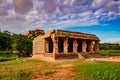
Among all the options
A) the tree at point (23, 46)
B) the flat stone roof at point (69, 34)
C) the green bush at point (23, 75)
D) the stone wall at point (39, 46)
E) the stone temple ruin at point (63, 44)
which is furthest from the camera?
the tree at point (23, 46)

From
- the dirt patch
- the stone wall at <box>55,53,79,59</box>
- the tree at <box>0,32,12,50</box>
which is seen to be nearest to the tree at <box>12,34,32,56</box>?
the tree at <box>0,32,12,50</box>

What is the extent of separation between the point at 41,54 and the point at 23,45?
19349mm

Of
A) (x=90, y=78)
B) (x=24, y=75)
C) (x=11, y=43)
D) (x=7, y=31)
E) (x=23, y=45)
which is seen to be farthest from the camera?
(x=7, y=31)

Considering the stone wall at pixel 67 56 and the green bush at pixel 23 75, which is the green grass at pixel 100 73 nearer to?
the green bush at pixel 23 75

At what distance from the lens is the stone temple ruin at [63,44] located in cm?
2611

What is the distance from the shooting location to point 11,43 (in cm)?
5262

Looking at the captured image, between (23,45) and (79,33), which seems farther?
(23,45)

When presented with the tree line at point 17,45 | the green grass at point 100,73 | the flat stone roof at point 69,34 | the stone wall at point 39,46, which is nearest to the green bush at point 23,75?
the green grass at point 100,73

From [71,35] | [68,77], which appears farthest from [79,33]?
[68,77]

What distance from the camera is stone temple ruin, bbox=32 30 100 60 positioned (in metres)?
26.1

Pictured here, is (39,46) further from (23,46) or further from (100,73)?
(100,73)

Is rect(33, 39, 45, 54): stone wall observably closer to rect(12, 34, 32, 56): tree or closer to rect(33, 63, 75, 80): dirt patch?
rect(33, 63, 75, 80): dirt patch

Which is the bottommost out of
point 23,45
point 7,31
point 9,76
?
point 9,76

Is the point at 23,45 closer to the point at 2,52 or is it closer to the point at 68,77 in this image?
the point at 2,52
